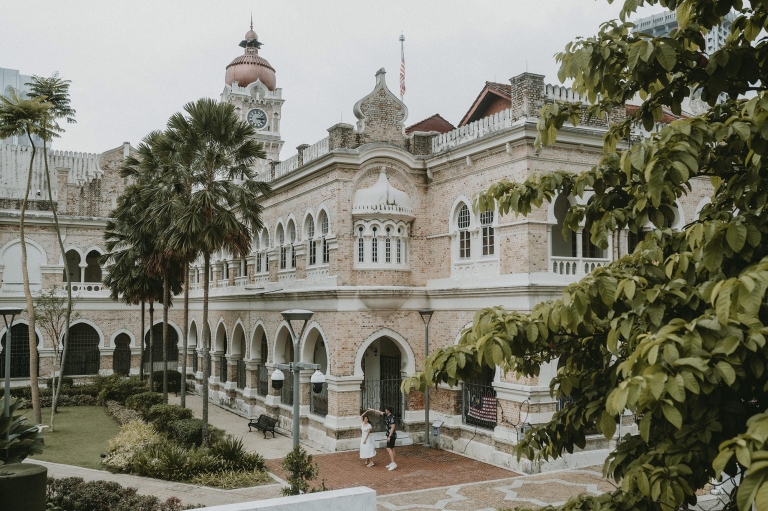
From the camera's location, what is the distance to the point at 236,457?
1734cm

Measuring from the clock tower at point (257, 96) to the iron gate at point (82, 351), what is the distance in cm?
2648

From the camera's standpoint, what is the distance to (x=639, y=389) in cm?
306

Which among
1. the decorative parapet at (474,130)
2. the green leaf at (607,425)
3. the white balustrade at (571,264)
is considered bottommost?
the green leaf at (607,425)

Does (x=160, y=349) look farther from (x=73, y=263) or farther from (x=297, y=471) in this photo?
(x=297, y=471)

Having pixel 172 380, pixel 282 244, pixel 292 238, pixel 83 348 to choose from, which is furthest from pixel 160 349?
pixel 292 238

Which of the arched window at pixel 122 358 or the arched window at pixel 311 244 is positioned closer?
the arched window at pixel 311 244

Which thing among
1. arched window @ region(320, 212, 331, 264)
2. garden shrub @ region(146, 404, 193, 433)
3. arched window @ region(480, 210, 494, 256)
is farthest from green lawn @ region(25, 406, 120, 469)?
arched window @ region(480, 210, 494, 256)

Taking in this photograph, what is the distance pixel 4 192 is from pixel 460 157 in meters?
28.0

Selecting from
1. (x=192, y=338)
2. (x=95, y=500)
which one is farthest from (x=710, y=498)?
(x=192, y=338)

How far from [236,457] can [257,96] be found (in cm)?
4694

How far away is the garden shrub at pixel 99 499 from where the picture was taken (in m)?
13.0

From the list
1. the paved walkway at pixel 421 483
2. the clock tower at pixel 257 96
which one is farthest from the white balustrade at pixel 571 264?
the clock tower at pixel 257 96

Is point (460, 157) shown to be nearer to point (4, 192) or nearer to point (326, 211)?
point (326, 211)

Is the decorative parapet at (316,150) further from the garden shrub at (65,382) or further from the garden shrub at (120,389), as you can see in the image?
the garden shrub at (65,382)
